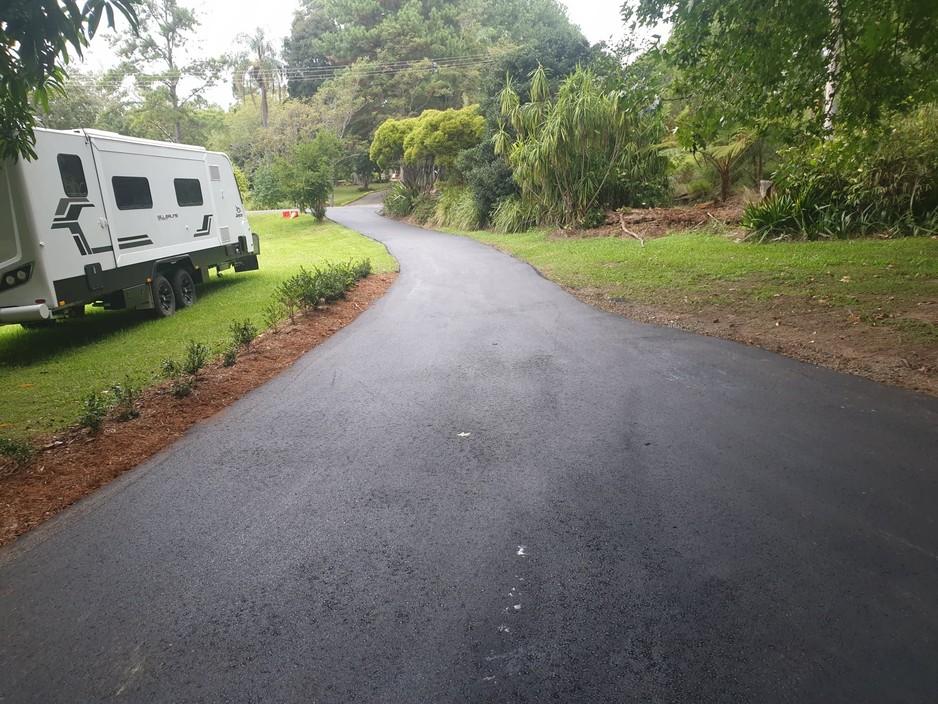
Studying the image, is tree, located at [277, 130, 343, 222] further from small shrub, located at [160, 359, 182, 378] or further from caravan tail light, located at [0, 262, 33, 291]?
small shrub, located at [160, 359, 182, 378]

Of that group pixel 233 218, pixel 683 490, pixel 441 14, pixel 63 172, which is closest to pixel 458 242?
pixel 233 218

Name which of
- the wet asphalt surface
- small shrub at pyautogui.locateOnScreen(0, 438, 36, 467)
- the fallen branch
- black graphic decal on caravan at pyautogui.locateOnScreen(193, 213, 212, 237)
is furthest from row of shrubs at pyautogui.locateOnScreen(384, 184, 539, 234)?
small shrub at pyautogui.locateOnScreen(0, 438, 36, 467)

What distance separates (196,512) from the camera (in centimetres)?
401

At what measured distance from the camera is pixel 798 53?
22.9ft

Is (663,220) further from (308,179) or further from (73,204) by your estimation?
(308,179)

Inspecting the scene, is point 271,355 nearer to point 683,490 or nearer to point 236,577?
point 236,577

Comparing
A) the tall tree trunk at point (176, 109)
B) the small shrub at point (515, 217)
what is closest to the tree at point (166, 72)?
the tall tree trunk at point (176, 109)

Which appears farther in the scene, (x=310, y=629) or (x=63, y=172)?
(x=63, y=172)

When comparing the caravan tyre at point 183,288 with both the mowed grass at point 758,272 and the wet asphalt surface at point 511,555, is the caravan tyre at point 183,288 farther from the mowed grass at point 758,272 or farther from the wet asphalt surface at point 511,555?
the mowed grass at point 758,272

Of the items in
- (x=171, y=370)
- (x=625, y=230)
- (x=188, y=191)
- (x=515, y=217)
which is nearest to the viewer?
(x=171, y=370)

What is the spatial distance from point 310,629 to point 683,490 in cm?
242

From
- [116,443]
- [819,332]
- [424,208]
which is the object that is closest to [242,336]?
[116,443]

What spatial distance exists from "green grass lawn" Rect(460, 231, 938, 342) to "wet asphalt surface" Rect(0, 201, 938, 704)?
10.9 ft

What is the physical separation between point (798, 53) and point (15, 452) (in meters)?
8.67
